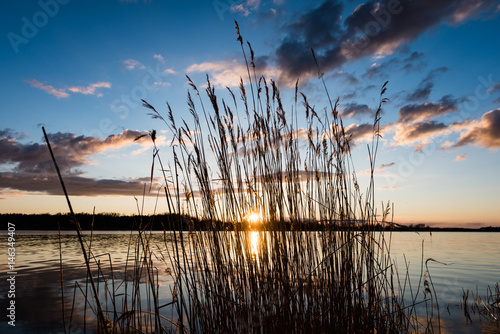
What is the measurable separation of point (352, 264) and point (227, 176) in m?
1.31

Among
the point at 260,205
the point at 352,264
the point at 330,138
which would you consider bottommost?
the point at 352,264

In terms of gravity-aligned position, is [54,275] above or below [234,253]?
below

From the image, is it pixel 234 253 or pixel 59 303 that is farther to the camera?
pixel 59 303

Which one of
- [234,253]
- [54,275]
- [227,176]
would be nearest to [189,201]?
[227,176]

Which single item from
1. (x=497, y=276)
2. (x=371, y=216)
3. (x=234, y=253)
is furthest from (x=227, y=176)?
(x=497, y=276)

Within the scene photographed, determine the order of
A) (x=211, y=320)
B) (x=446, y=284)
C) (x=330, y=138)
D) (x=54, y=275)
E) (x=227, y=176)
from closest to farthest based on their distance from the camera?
(x=211, y=320), (x=227, y=176), (x=330, y=138), (x=446, y=284), (x=54, y=275)

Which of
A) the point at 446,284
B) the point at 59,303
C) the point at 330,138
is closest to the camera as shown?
the point at 330,138

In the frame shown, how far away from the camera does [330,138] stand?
9.25 ft

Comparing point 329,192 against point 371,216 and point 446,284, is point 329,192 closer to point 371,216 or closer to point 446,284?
point 371,216

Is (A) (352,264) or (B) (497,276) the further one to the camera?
(B) (497,276)

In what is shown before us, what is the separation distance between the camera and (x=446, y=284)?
6.30 m

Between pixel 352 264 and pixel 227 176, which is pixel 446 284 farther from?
pixel 227 176

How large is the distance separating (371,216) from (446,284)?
5045 mm

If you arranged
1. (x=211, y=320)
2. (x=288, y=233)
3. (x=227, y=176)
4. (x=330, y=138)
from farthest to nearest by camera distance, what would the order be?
(x=330, y=138) → (x=288, y=233) → (x=227, y=176) → (x=211, y=320)
